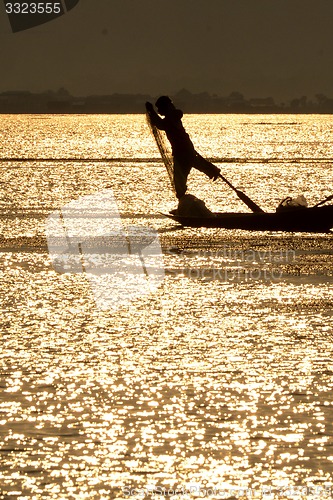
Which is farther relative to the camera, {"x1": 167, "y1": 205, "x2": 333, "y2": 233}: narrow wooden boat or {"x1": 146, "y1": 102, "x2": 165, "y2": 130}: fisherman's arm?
{"x1": 146, "y1": 102, "x2": 165, "y2": 130}: fisherman's arm

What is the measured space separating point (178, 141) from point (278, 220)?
253 cm

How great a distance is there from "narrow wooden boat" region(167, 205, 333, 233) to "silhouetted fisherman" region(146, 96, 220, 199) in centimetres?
84

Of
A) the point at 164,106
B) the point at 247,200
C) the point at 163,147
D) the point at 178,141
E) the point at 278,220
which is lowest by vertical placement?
the point at 278,220

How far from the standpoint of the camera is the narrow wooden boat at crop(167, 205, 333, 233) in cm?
2809

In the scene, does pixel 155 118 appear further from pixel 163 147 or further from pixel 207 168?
pixel 207 168

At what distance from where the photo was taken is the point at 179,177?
28844 mm

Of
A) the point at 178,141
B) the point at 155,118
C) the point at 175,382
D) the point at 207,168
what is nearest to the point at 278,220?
the point at 207,168

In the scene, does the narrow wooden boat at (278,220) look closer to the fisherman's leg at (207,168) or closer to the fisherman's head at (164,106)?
the fisherman's leg at (207,168)

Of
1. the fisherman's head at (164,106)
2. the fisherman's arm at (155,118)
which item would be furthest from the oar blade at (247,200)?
the fisherman's head at (164,106)

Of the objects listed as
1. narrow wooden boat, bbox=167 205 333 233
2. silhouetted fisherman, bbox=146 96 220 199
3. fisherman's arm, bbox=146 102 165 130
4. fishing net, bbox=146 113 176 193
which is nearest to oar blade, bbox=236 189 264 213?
narrow wooden boat, bbox=167 205 333 233

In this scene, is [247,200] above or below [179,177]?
below

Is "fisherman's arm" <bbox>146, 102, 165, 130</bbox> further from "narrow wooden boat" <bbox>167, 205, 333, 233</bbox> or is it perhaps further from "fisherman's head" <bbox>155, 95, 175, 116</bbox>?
"narrow wooden boat" <bbox>167, 205, 333, 233</bbox>

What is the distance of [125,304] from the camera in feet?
64.4

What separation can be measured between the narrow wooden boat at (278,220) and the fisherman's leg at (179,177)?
582 mm
